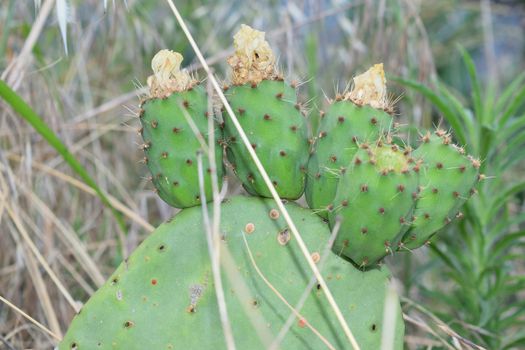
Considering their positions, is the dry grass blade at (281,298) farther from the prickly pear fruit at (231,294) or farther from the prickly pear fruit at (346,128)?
the prickly pear fruit at (346,128)

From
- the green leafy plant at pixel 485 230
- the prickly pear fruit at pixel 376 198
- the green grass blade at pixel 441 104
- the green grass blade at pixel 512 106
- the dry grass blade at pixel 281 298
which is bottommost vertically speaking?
the green leafy plant at pixel 485 230

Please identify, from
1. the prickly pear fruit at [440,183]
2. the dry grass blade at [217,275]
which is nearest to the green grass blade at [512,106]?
the prickly pear fruit at [440,183]

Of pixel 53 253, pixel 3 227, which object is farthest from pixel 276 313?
pixel 3 227

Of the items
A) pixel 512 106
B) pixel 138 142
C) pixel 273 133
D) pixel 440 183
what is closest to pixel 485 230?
pixel 512 106

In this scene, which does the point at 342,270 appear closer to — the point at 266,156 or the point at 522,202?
the point at 266,156

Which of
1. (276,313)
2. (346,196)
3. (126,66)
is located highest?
(346,196)

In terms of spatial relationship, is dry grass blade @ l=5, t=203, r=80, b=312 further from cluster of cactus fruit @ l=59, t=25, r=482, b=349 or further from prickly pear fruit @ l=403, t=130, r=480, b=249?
prickly pear fruit @ l=403, t=130, r=480, b=249

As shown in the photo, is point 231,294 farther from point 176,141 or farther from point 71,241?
point 71,241
